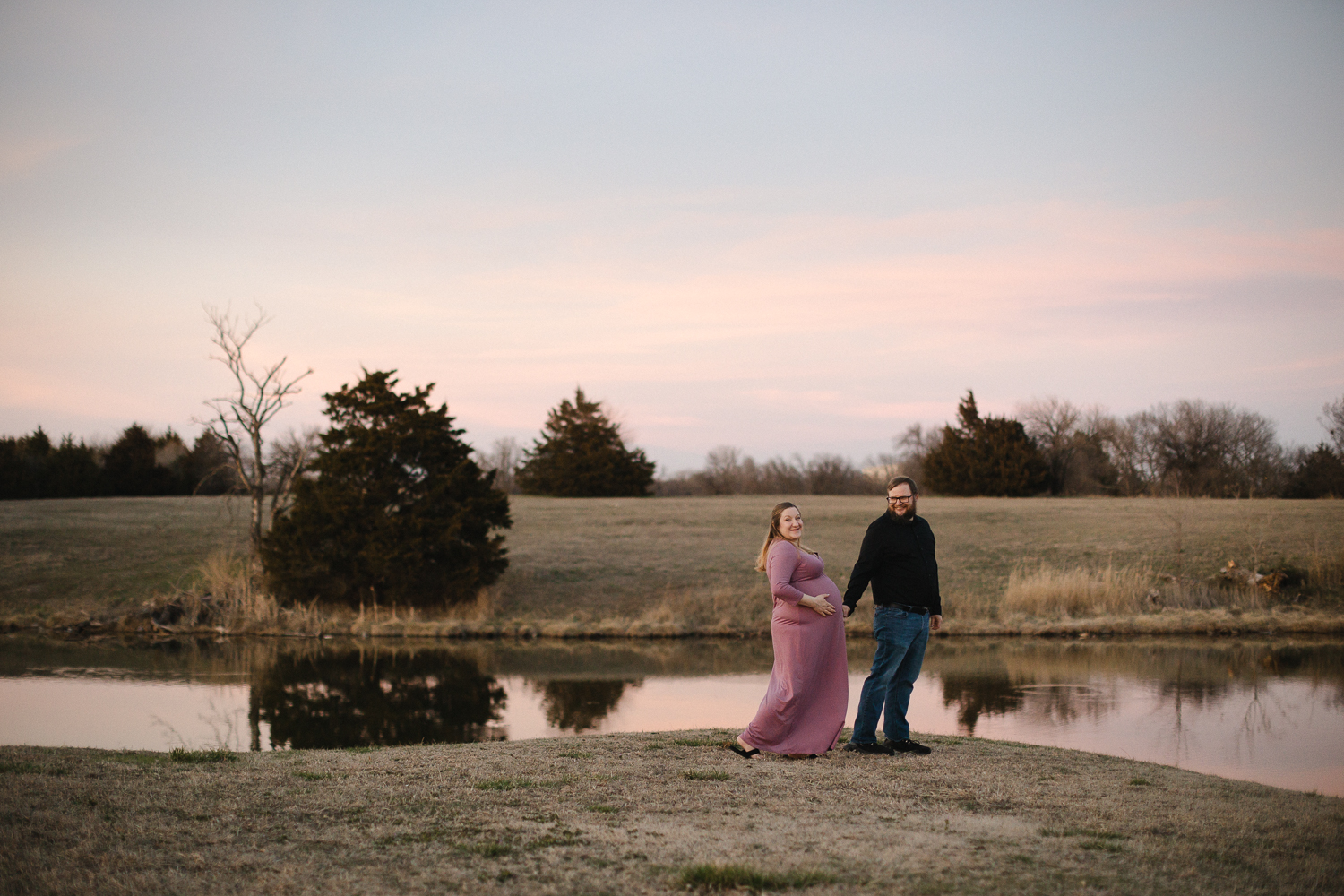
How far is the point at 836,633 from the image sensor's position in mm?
8023

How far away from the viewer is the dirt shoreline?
2148 cm

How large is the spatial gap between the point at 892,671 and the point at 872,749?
27.0 inches

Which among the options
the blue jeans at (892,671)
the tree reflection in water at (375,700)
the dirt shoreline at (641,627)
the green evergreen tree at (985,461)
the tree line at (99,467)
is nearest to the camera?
the blue jeans at (892,671)

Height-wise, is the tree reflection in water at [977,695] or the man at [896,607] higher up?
the man at [896,607]

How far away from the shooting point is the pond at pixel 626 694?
39.2ft

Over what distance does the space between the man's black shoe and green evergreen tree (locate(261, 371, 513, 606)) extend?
53.4 feet

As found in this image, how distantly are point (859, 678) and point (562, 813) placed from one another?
36.9 ft

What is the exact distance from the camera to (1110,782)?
7.25m

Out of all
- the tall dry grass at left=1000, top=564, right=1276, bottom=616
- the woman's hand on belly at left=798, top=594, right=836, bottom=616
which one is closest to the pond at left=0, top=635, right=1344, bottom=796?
the tall dry grass at left=1000, top=564, right=1276, bottom=616

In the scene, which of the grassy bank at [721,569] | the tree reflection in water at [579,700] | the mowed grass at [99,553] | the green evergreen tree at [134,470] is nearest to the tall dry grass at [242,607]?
the grassy bank at [721,569]

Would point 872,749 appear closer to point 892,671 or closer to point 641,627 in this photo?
point 892,671

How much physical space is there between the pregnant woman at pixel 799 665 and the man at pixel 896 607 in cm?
39

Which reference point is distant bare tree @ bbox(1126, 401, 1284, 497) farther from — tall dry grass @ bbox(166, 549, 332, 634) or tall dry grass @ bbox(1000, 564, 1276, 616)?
tall dry grass @ bbox(166, 549, 332, 634)

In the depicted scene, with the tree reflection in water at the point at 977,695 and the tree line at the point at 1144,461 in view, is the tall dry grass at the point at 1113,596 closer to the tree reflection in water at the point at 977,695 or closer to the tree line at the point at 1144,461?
the tree reflection in water at the point at 977,695
